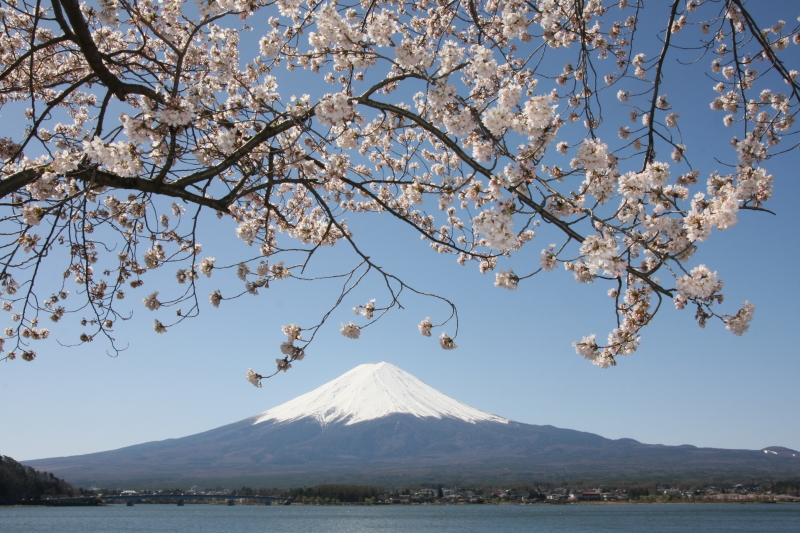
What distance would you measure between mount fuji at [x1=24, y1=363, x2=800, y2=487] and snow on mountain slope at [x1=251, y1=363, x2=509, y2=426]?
0.30 meters

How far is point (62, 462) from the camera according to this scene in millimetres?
135125

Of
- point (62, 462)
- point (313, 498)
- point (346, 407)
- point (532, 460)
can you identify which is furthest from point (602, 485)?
point (62, 462)

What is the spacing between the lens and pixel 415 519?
201ft

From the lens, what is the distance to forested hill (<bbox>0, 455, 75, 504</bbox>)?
53938mm

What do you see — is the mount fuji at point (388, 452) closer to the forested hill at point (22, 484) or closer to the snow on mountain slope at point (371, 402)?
the snow on mountain slope at point (371, 402)

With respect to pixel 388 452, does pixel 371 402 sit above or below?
above

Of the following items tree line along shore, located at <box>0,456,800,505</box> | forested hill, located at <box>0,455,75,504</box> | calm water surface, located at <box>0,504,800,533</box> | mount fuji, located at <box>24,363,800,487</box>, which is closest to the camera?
calm water surface, located at <box>0,504,800,533</box>

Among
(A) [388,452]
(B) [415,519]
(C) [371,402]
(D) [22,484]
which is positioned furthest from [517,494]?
(C) [371,402]

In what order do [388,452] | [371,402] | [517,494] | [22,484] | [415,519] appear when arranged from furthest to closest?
[371,402]
[388,452]
[517,494]
[415,519]
[22,484]

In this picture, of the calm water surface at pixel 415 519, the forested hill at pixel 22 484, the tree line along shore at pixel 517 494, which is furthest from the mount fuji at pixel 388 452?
the forested hill at pixel 22 484

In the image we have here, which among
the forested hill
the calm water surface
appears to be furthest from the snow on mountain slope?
the forested hill

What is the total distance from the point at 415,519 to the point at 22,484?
131 feet

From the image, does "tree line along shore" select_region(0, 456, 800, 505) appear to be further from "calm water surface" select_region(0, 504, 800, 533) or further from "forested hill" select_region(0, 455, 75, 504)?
"forested hill" select_region(0, 455, 75, 504)

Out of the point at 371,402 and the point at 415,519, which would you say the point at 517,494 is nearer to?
the point at 415,519
